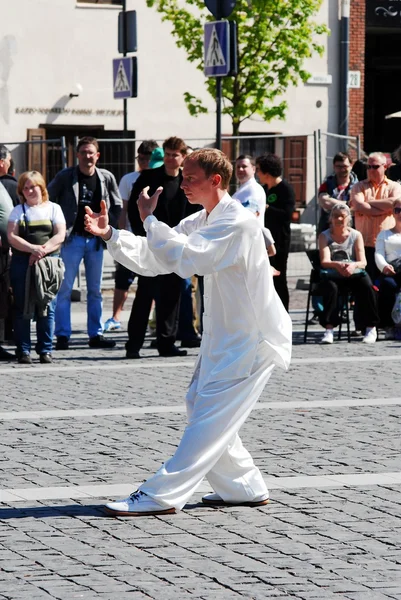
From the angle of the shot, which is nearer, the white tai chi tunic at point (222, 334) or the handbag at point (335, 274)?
the white tai chi tunic at point (222, 334)

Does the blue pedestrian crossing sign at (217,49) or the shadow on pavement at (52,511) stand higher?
the blue pedestrian crossing sign at (217,49)

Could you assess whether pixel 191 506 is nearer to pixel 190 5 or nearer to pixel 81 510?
pixel 81 510

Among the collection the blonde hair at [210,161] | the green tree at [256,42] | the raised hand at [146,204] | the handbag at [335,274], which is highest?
the green tree at [256,42]

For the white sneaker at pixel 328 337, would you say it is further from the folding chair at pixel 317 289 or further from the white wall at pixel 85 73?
the white wall at pixel 85 73

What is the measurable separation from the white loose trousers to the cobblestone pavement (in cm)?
17

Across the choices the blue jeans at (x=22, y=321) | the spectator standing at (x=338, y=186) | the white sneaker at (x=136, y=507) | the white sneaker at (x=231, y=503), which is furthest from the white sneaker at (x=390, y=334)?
the white sneaker at (x=136, y=507)

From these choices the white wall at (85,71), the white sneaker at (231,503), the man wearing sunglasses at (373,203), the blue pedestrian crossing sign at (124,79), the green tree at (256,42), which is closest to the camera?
the white sneaker at (231,503)

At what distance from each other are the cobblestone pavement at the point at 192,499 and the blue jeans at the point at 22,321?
83cm

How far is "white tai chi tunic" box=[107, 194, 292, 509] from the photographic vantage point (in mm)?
6730

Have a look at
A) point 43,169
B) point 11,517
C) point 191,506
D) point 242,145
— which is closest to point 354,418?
point 191,506

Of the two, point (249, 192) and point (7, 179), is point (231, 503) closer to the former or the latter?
point (249, 192)

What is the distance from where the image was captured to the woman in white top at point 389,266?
15055 mm

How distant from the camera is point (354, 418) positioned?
987 cm

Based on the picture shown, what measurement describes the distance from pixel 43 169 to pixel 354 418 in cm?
1403
